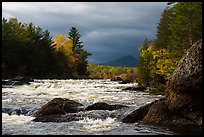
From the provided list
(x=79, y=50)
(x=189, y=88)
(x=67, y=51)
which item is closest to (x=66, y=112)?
(x=189, y=88)

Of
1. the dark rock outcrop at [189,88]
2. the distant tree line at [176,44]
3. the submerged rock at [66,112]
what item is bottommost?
the submerged rock at [66,112]

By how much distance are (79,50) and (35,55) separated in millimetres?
25542

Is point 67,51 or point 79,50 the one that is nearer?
point 67,51

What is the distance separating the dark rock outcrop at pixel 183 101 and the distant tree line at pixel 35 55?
58.5 meters

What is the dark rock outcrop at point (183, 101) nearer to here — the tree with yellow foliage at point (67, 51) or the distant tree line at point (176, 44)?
the distant tree line at point (176, 44)

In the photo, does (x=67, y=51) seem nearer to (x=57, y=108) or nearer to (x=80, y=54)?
(x=80, y=54)

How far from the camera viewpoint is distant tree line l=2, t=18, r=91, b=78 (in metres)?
78.5

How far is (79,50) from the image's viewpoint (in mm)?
109125

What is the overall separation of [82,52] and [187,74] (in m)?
86.8

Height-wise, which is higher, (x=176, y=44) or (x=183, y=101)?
(x=176, y=44)

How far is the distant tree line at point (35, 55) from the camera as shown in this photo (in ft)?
258

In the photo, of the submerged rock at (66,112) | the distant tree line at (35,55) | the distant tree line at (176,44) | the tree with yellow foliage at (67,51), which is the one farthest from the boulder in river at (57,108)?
the tree with yellow foliage at (67,51)

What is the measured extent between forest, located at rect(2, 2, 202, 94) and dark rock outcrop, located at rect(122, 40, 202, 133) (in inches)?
777

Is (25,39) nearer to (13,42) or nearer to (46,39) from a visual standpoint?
(13,42)
